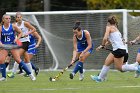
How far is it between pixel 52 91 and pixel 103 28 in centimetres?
979

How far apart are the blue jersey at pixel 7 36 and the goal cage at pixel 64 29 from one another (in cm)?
670

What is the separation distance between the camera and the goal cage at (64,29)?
24.0 meters

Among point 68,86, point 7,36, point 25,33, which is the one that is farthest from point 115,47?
point 25,33

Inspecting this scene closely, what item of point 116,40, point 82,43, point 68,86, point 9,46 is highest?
point 116,40

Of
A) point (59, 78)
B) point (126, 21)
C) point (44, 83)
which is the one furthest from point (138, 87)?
point (126, 21)

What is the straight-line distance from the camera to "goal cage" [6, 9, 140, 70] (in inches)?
944

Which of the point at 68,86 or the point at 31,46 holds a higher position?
the point at 31,46

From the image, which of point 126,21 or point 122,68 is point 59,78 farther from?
point 126,21

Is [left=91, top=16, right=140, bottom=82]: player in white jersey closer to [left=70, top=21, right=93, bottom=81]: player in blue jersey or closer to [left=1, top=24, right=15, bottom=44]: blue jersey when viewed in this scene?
[left=70, top=21, right=93, bottom=81]: player in blue jersey

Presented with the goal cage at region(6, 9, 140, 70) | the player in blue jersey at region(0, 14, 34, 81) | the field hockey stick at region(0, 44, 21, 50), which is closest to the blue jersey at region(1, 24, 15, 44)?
the player in blue jersey at region(0, 14, 34, 81)

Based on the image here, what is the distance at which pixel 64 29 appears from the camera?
79.7ft

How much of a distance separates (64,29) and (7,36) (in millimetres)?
7318

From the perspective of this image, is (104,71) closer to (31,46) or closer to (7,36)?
(7,36)

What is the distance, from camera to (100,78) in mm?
16625
